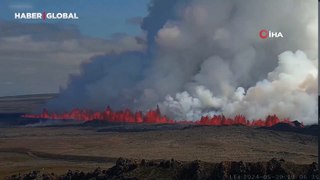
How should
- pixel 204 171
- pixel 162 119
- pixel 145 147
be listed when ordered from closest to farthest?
pixel 204 171
pixel 145 147
pixel 162 119

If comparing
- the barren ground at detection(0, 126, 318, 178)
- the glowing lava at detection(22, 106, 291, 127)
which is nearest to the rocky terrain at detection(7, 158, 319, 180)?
the barren ground at detection(0, 126, 318, 178)

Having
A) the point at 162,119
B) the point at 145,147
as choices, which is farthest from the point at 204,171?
the point at 162,119

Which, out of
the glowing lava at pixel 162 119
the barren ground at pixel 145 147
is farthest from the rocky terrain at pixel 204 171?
the glowing lava at pixel 162 119

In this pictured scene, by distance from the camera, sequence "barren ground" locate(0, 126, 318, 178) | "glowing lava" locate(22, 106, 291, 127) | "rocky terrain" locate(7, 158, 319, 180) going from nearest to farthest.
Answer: "rocky terrain" locate(7, 158, 319, 180), "barren ground" locate(0, 126, 318, 178), "glowing lava" locate(22, 106, 291, 127)

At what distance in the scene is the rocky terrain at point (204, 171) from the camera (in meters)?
67.1

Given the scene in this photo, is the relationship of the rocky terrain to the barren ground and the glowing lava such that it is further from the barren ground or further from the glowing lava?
the glowing lava

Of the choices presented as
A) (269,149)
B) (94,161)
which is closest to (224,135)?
(269,149)

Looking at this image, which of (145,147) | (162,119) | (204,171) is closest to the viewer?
(204,171)

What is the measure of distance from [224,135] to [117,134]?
30770mm

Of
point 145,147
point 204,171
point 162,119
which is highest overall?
point 162,119

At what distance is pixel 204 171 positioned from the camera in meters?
70.3

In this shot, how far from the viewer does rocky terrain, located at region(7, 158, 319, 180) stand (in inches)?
2640

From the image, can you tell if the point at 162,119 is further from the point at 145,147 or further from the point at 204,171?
the point at 204,171

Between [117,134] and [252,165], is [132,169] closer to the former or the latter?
[252,165]
